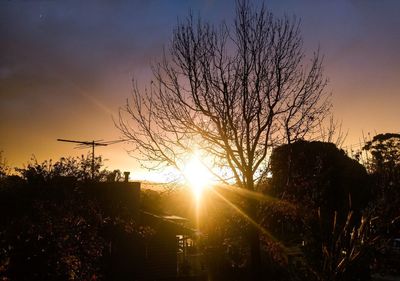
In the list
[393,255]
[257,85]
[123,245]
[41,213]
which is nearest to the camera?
[393,255]

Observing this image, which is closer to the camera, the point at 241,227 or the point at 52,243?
the point at 52,243

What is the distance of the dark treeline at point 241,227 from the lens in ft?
21.9

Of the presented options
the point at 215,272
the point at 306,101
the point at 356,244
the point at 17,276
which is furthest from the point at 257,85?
the point at 215,272

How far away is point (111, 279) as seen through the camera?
17.7 meters

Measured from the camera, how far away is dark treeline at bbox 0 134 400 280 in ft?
21.9

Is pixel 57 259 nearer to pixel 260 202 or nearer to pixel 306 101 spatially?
pixel 260 202

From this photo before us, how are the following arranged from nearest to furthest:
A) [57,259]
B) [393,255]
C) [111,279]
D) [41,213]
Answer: [57,259] → [393,255] → [41,213] → [111,279]

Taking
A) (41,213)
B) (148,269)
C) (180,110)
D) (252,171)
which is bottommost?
(148,269)

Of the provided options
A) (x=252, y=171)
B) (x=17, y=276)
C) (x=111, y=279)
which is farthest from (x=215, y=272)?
(x=17, y=276)

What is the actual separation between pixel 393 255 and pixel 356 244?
265 centimetres

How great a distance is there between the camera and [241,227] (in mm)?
10898

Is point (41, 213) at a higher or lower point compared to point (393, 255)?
higher

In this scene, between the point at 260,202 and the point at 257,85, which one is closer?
the point at 257,85

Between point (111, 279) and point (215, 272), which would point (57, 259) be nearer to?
point (215, 272)
